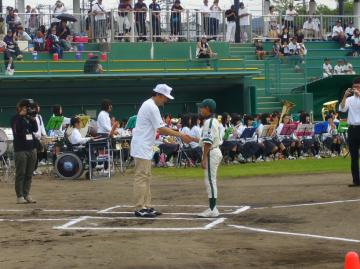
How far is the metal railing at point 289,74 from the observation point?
35.8 metres

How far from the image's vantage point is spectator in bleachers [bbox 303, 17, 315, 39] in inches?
1582

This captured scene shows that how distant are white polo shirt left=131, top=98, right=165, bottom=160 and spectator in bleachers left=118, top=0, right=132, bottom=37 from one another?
22376mm

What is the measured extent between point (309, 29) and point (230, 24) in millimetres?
3907

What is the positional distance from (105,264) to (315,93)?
27.7 m

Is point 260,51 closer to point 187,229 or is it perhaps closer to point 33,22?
point 33,22

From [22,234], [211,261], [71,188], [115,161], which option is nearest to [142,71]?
[115,161]

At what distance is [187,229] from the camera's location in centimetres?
1175

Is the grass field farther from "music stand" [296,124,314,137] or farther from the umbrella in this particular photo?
the umbrella

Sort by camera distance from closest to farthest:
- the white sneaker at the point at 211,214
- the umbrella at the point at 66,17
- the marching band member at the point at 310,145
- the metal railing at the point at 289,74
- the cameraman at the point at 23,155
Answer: the white sneaker at the point at 211,214 < the cameraman at the point at 23,155 < the marching band member at the point at 310,145 < the umbrella at the point at 66,17 < the metal railing at the point at 289,74

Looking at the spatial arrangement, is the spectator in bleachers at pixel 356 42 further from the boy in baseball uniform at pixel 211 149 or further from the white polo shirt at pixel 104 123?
the boy in baseball uniform at pixel 211 149

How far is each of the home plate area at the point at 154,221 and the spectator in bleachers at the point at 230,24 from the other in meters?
24.5

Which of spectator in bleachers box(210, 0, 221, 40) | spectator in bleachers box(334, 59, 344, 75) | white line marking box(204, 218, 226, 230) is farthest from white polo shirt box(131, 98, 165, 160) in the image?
spectator in bleachers box(210, 0, 221, 40)

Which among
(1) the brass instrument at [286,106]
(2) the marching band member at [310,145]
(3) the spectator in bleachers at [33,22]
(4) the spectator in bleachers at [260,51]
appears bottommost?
(2) the marching band member at [310,145]

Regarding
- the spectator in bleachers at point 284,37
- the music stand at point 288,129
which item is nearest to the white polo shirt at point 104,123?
the music stand at point 288,129
